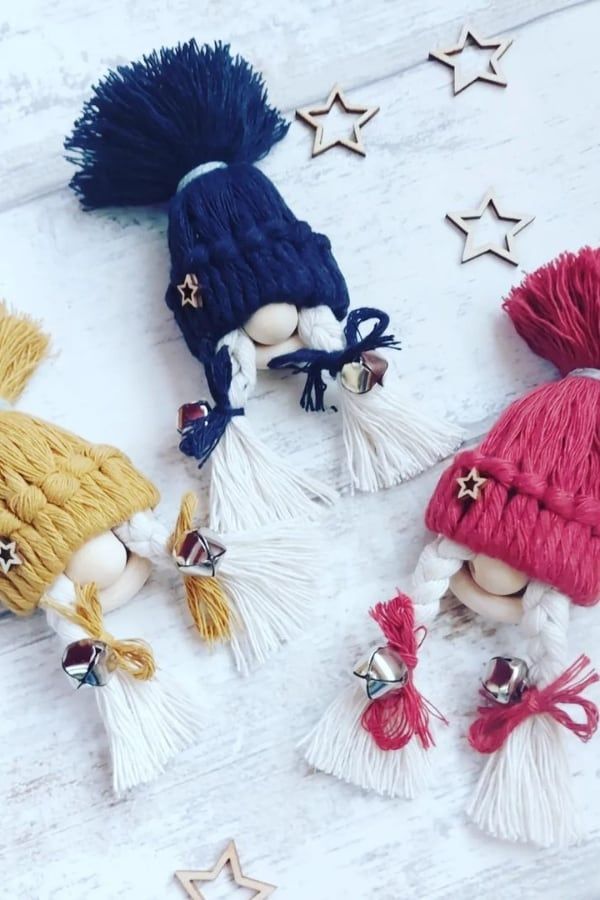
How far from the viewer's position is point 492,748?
2.83ft

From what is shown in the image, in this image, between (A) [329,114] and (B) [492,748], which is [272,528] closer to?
(B) [492,748]

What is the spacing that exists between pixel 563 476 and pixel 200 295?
337mm

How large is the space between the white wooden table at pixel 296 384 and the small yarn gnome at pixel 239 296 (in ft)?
0.13

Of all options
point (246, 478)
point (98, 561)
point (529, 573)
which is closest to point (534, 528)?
point (529, 573)

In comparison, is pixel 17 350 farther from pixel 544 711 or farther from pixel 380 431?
pixel 544 711

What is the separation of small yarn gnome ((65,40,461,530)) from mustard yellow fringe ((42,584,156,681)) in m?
0.12

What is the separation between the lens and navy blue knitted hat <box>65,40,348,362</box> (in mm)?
893

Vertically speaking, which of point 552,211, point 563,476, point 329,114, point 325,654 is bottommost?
point 325,654

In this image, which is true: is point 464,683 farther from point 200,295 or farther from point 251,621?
point 200,295

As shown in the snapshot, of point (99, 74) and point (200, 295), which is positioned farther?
point (99, 74)

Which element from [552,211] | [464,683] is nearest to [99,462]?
[464,683]

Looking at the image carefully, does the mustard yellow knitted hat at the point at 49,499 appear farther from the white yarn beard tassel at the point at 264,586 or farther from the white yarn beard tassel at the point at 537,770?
the white yarn beard tassel at the point at 537,770

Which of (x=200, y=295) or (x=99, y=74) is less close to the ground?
(x=99, y=74)

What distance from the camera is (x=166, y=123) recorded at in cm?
93
